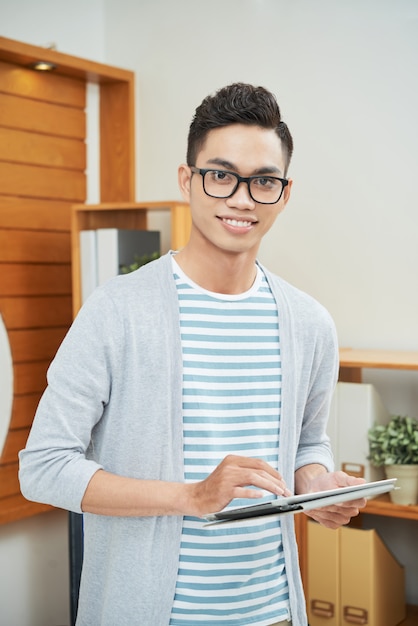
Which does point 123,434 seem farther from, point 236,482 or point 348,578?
point 348,578

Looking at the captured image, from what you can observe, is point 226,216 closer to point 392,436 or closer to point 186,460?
point 186,460

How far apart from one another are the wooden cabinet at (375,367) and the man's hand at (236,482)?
46.8 inches

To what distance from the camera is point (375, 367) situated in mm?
2299

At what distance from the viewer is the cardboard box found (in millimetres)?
2359

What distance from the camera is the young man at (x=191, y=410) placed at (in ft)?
4.09

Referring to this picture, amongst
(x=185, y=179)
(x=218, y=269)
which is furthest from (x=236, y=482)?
(x=185, y=179)

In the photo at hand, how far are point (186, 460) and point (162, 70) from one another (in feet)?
7.06

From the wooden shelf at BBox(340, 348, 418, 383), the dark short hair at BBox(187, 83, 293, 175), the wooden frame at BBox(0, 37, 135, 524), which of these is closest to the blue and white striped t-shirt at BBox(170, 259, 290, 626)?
the dark short hair at BBox(187, 83, 293, 175)

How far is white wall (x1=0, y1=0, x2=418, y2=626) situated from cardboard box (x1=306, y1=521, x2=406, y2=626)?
1.49ft

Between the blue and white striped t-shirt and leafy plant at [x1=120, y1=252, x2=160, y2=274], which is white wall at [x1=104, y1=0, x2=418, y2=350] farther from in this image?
the blue and white striped t-shirt

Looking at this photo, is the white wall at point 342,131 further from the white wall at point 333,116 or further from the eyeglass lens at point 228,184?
the eyeglass lens at point 228,184

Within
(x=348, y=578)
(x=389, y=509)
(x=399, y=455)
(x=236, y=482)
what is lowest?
(x=348, y=578)

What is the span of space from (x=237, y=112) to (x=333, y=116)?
Answer: 4.81ft

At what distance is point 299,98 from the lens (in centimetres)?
278
